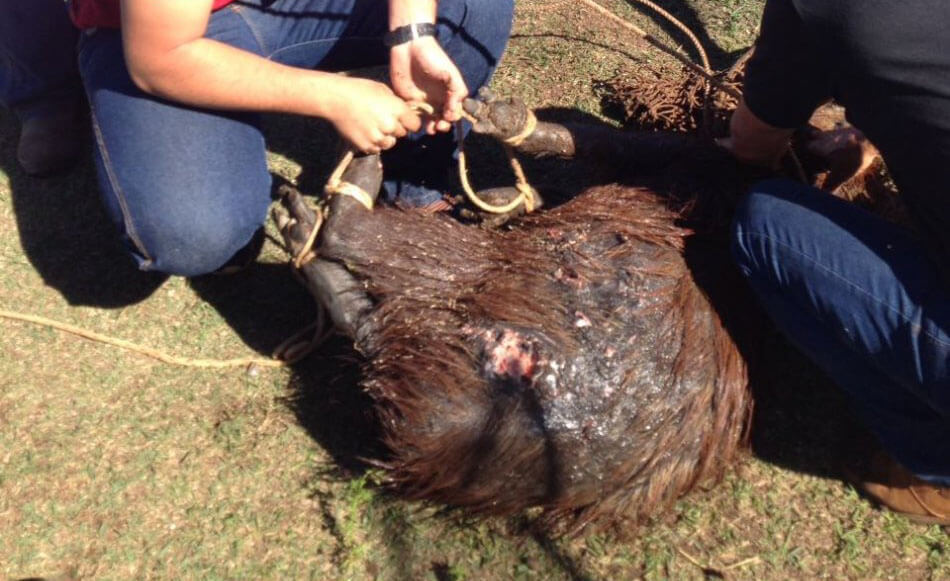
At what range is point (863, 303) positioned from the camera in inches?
74.4

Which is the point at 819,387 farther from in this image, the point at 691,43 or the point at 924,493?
the point at 691,43

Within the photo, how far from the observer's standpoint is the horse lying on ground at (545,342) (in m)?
1.90

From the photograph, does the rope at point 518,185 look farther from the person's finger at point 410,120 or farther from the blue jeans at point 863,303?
the blue jeans at point 863,303

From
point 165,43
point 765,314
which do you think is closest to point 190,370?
point 165,43

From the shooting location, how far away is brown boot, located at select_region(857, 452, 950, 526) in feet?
6.92

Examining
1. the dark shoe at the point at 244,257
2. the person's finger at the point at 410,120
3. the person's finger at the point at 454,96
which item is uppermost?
the person's finger at the point at 454,96

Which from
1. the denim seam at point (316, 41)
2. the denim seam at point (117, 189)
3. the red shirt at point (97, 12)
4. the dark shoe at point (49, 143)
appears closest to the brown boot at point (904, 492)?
the denim seam at point (316, 41)

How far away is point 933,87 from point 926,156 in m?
0.15

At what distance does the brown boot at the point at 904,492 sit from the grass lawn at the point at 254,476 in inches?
1.6

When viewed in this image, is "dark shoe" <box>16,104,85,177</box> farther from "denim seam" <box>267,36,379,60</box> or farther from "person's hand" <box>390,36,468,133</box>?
"person's hand" <box>390,36,468,133</box>

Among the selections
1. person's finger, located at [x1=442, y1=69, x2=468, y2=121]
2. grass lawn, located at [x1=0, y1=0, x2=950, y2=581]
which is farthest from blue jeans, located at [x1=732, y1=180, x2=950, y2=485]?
person's finger, located at [x1=442, y1=69, x2=468, y2=121]

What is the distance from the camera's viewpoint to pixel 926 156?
168 centimetres

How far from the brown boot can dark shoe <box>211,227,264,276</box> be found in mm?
1782

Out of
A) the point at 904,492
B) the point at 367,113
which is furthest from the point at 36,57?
the point at 904,492
